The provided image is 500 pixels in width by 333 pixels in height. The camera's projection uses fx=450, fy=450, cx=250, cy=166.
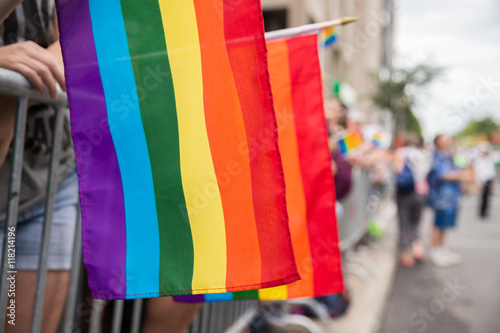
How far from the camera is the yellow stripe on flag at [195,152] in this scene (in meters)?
1.28

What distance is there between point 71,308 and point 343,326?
3.31m

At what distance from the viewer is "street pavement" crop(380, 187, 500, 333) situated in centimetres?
479

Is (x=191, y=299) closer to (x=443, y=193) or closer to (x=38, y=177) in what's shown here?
(x=38, y=177)

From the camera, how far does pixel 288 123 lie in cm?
203

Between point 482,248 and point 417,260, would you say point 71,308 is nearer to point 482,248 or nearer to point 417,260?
point 417,260

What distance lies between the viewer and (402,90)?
23562 millimetres

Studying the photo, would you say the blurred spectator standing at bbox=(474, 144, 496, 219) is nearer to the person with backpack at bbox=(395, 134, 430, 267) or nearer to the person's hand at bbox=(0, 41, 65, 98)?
the person with backpack at bbox=(395, 134, 430, 267)

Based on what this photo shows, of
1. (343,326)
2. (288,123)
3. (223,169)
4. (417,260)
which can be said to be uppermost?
(288,123)

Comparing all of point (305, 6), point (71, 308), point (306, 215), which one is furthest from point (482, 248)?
point (71, 308)

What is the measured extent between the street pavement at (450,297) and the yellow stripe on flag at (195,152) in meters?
3.87

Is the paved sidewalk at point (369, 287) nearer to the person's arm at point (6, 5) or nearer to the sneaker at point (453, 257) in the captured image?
the sneaker at point (453, 257)

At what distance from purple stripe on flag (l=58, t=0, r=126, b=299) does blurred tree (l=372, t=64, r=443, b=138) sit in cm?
2297

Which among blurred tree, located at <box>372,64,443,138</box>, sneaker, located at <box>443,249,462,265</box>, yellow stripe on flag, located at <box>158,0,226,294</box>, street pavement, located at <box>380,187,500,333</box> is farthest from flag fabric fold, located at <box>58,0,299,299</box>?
blurred tree, located at <box>372,64,443,138</box>

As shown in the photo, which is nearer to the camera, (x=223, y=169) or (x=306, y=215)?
(x=223, y=169)
